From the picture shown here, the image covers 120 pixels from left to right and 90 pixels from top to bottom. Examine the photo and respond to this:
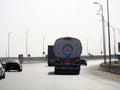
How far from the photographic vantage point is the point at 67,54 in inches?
1745

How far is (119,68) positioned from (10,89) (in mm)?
21963

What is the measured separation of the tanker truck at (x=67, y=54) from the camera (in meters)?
43.7

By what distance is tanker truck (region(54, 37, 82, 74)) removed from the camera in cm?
A: 4372

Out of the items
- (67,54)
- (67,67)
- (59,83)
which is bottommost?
(59,83)

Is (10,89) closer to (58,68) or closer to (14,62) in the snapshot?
(58,68)

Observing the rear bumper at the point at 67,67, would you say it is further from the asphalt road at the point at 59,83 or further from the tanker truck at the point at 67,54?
the asphalt road at the point at 59,83

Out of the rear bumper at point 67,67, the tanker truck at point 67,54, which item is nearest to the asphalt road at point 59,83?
the rear bumper at point 67,67

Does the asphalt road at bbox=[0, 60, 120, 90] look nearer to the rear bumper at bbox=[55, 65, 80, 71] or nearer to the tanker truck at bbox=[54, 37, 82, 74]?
the rear bumper at bbox=[55, 65, 80, 71]

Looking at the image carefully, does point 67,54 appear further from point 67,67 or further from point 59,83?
point 59,83

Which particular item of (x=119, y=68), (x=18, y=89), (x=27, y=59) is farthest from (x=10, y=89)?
(x=27, y=59)

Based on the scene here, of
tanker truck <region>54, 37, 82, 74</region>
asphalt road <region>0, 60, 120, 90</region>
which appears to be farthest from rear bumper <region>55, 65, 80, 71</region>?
asphalt road <region>0, 60, 120, 90</region>

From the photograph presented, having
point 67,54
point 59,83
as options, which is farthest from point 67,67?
point 59,83

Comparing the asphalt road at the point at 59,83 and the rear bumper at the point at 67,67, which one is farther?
the rear bumper at the point at 67,67

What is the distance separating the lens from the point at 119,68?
41.9m
